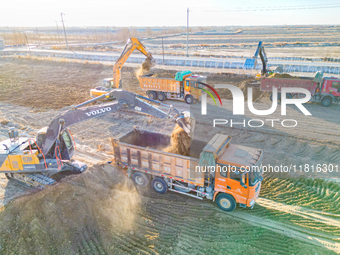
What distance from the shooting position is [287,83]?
21422 millimetres

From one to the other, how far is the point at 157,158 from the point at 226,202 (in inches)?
121

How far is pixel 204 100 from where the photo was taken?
21781 mm

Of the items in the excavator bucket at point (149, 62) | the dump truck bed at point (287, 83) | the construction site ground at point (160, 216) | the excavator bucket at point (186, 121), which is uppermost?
the excavator bucket at point (149, 62)

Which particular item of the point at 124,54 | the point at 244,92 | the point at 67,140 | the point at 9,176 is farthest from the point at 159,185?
the point at 244,92

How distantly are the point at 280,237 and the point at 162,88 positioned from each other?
1691cm

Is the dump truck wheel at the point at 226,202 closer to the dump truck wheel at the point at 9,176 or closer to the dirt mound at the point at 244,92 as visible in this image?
the dump truck wheel at the point at 9,176

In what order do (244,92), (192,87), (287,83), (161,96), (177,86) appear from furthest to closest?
1. (244,92)
2. (161,96)
3. (177,86)
4. (192,87)
5. (287,83)

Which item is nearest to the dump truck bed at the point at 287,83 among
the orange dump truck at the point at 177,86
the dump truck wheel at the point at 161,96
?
the orange dump truck at the point at 177,86

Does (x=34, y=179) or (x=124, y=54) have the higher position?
(x=124, y=54)

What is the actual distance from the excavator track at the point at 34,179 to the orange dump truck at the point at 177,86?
46.6ft

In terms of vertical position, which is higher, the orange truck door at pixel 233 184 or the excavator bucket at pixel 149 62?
the excavator bucket at pixel 149 62

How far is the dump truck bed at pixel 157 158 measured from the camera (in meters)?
9.38

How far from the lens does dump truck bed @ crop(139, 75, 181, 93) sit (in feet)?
73.2

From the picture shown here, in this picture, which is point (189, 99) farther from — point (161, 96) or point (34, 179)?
point (34, 179)
